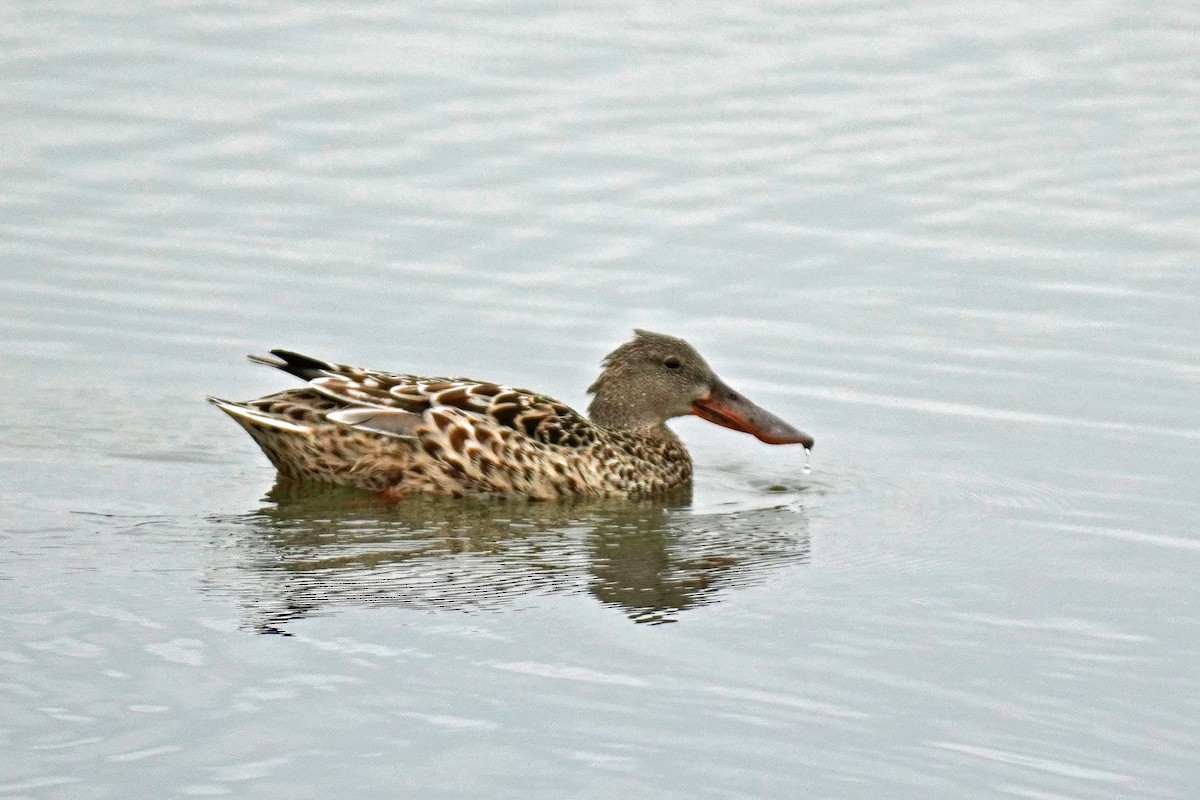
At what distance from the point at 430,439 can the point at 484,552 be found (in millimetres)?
1305

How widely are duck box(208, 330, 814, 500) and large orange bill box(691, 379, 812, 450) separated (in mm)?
124

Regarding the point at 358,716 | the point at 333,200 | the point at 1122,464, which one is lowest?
the point at 358,716

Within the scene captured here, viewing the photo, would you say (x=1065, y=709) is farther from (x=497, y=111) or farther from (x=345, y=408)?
(x=497, y=111)

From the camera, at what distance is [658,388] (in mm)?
10680

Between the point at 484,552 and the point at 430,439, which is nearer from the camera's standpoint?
the point at 484,552

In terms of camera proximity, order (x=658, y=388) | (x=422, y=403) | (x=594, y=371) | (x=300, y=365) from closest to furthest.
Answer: (x=300, y=365) < (x=422, y=403) < (x=658, y=388) < (x=594, y=371)

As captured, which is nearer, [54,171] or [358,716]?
[358,716]

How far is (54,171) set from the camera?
554 inches

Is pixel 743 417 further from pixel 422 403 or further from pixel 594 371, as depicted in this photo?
pixel 422 403

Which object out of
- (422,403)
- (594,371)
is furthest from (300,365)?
(594,371)

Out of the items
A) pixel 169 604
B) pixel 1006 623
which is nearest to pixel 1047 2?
pixel 1006 623

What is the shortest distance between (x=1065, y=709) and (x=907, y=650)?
0.71 m

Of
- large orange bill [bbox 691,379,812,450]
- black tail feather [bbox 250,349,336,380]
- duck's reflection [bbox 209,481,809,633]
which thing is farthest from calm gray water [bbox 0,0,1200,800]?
black tail feather [bbox 250,349,336,380]

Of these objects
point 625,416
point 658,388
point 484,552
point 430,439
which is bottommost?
point 484,552
